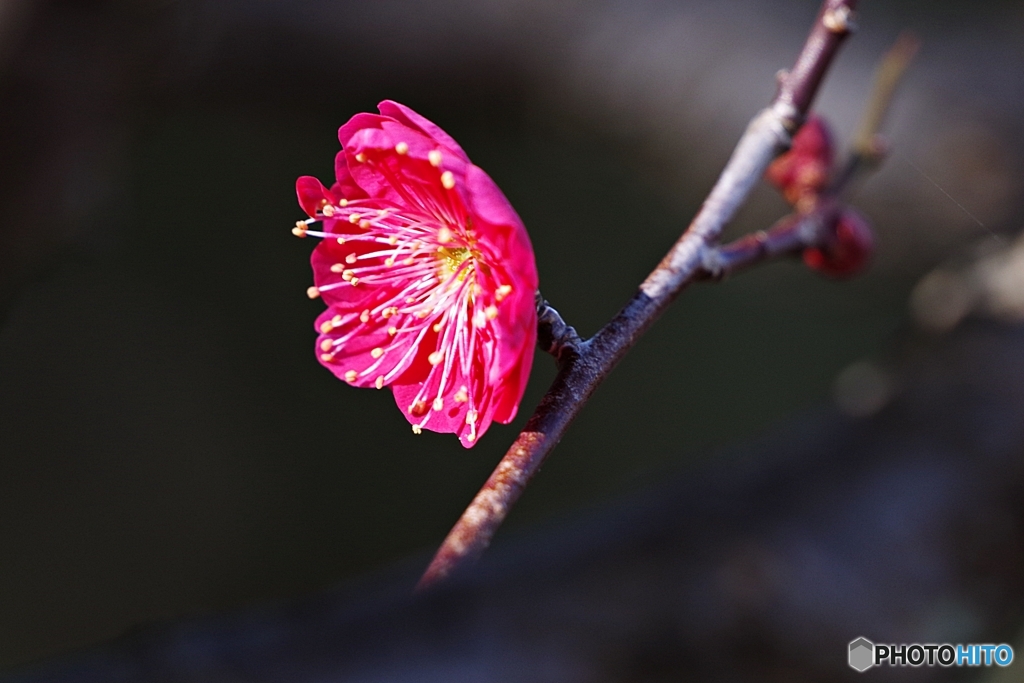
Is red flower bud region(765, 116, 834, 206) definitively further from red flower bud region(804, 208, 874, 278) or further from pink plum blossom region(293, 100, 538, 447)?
pink plum blossom region(293, 100, 538, 447)

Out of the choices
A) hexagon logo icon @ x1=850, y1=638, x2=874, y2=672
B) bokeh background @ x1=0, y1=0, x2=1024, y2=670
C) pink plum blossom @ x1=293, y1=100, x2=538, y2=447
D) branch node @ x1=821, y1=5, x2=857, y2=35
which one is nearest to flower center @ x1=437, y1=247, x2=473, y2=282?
pink plum blossom @ x1=293, y1=100, x2=538, y2=447

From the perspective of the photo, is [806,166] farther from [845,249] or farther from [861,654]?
[861,654]

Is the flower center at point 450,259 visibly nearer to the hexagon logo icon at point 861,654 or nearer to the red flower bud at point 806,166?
the red flower bud at point 806,166

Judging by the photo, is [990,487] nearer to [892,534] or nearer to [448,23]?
[892,534]

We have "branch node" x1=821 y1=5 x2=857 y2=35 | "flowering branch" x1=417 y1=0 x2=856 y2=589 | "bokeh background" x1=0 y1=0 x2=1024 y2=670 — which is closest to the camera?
"flowering branch" x1=417 y1=0 x2=856 y2=589

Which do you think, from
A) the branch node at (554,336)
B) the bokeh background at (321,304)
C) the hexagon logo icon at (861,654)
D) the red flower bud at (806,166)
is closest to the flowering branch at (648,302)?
the branch node at (554,336)
